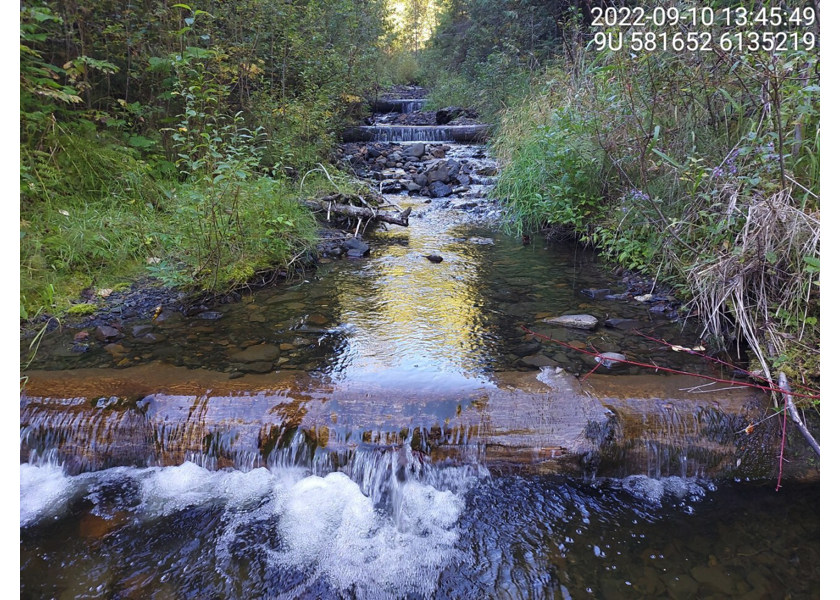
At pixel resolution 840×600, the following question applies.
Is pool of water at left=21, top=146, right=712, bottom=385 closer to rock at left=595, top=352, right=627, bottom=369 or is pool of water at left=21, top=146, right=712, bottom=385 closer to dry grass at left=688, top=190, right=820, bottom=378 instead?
rock at left=595, top=352, right=627, bottom=369

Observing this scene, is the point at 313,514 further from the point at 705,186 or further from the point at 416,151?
the point at 416,151

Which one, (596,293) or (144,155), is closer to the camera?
(596,293)

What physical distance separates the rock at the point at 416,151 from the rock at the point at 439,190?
85.6 inches

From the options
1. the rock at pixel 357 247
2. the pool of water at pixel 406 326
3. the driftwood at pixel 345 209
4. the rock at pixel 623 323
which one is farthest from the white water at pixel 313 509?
the driftwood at pixel 345 209

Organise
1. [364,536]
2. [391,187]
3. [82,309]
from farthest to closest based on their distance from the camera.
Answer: [391,187] → [82,309] → [364,536]

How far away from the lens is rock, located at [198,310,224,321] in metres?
3.66

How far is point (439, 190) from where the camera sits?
8.34 m

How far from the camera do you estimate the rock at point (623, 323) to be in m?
3.40

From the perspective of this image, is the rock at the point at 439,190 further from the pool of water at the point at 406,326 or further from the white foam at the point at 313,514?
the white foam at the point at 313,514

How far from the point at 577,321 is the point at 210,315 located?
2.83 meters

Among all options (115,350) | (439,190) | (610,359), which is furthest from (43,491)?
(439,190)

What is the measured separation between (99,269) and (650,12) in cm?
532

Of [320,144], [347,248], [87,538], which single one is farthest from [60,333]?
[320,144]

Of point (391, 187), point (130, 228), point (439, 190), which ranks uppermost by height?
point (391, 187)
